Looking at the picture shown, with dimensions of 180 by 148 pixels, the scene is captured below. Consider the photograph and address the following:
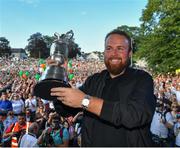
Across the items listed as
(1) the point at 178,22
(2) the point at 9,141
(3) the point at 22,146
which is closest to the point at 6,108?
(2) the point at 9,141

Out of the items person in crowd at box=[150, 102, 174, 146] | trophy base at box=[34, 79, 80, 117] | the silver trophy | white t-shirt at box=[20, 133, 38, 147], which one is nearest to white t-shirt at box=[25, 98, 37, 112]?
person in crowd at box=[150, 102, 174, 146]

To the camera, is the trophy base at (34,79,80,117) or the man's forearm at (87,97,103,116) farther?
the trophy base at (34,79,80,117)

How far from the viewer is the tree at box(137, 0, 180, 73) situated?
34.5 meters

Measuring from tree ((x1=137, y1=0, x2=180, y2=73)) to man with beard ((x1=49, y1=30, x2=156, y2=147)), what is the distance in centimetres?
3295

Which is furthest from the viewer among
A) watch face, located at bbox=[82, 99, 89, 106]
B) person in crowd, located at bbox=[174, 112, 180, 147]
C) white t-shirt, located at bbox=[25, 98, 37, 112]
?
white t-shirt, located at bbox=[25, 98, 37, 112]

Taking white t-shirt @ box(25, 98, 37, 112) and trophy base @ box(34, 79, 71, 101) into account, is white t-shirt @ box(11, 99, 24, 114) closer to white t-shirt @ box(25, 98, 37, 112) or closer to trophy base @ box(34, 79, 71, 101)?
white t-shirt @ box(25, 98, 37, 112)

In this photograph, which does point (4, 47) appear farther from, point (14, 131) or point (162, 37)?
point (14, 131)

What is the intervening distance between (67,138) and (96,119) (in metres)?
5.98

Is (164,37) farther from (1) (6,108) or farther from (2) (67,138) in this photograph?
(2) (67,138)

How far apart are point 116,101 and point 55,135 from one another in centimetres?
600

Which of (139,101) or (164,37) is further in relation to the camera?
(164,37)

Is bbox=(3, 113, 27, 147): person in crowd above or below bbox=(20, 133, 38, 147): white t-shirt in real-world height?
below

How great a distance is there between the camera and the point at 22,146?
19.9ft

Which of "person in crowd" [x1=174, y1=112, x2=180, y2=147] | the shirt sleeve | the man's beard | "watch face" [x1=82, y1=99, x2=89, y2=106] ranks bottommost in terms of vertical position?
"person in crowd" [x1=174, y1=112, x2=180, y2=147]
